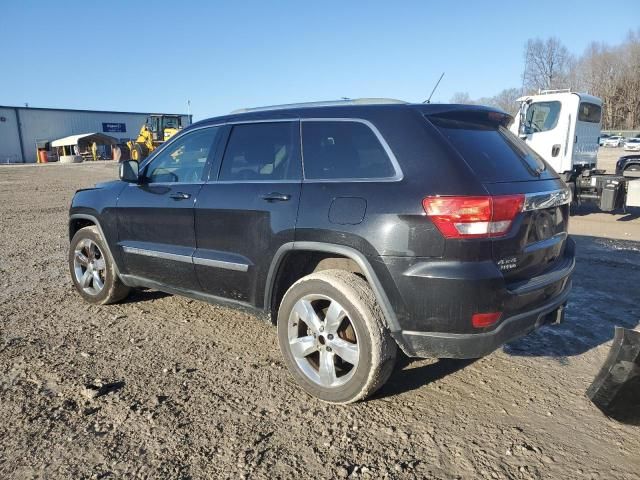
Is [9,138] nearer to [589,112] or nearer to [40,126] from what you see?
[40,126]

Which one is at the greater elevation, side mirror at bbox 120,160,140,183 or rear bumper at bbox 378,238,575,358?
side mirror at bbox 120,160,140,183

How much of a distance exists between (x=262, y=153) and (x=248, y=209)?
1.53 feet

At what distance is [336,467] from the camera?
8.06ft

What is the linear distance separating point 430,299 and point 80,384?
7.82 ft

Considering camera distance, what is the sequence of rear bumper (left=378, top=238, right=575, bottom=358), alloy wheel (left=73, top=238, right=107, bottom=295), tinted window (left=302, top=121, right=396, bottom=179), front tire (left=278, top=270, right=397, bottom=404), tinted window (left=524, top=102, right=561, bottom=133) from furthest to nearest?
tinted window (left=524, top=102, right=561, bottom=133), alloy wheel (left=73, top=238, right=107, bottom=295), tinted window (left=302, top=121, right=396, bottom=179), front tire (left=278, top=270, right=397, bottom=404), rear bumper (left=378, top=238, right=575, bottom=358)

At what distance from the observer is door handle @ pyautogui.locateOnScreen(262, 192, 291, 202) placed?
10.5ft

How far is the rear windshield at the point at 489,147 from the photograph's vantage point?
2832 millimetres

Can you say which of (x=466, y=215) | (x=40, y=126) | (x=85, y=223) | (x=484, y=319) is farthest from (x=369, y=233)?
(x=40, y=126)

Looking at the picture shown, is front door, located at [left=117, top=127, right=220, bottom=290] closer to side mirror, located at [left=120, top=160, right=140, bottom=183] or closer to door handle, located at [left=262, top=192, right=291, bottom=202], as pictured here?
side mirror, located at [left=120, top=160, right=140, bottom=183]

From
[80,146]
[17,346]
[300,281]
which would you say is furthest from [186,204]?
[80,146]

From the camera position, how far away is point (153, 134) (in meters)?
34.1

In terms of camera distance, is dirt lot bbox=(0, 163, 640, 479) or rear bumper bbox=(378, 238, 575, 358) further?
rear bumper bbox=(378, 238, 575, 358)

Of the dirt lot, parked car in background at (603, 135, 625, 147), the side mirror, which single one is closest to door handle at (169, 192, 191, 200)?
the side mirror

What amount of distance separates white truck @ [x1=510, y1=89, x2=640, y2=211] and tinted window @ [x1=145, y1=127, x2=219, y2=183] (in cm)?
868
